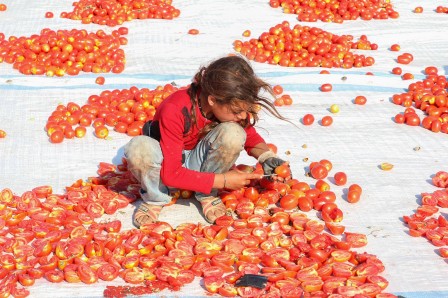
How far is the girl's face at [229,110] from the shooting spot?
319 centimetres

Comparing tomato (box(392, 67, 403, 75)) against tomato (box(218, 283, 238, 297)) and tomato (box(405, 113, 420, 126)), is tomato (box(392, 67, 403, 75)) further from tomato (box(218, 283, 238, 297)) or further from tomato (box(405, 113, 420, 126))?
tomato (box(218, 283, 238, 297))

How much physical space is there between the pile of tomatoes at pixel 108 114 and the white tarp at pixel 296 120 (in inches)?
3.1

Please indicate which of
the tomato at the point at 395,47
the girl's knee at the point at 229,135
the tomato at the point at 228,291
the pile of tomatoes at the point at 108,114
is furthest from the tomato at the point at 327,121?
the tomato at the point at 228,291

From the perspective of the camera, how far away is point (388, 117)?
16.0 ft

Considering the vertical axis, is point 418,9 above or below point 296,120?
above

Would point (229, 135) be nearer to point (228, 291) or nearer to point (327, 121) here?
point (228, 291)

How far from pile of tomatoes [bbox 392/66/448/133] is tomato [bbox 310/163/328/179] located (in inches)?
43.4

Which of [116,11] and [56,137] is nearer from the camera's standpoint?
[56,137]

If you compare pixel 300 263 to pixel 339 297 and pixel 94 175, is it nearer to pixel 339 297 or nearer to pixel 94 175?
pixel 339 297

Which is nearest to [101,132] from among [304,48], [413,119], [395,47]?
[413,119]

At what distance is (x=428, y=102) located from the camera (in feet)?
16.3

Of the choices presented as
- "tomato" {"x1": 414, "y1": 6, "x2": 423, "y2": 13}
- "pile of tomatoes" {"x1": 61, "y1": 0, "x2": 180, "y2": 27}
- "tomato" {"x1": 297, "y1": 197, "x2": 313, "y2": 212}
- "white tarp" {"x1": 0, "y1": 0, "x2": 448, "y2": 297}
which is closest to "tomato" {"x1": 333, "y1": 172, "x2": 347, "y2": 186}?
"white tarp" {"x1": 0, "y1": 0, "x2": 448, "y2": 297}

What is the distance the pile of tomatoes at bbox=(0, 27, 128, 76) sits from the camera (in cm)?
550

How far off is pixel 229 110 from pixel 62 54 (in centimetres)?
289
